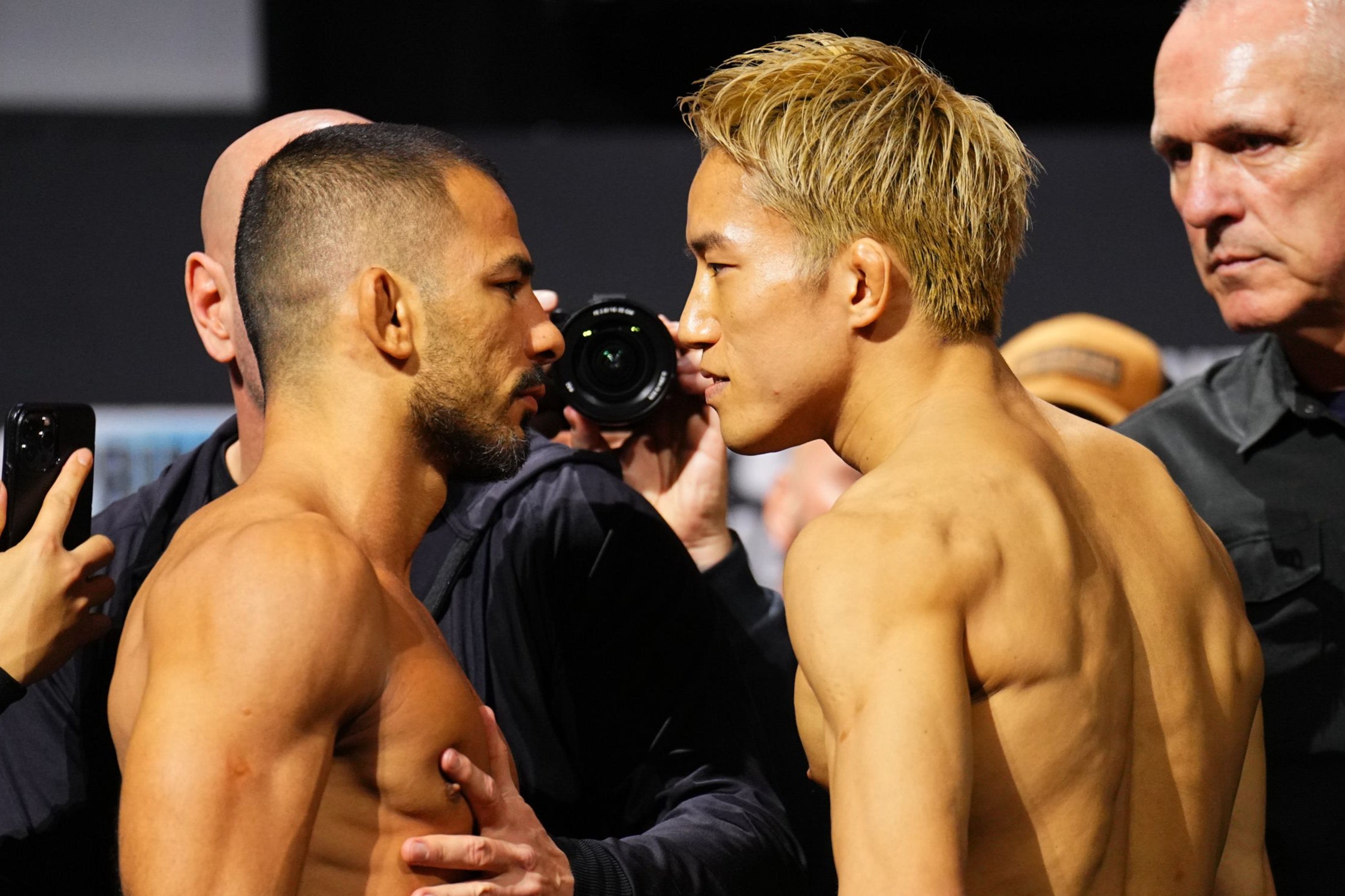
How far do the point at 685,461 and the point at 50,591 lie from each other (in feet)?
3.20

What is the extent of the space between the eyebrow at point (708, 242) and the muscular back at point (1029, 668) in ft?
0.94

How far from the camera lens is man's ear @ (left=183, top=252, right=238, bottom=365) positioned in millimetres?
2000

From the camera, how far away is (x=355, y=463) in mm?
1471

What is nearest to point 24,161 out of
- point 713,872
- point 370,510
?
point 370,510

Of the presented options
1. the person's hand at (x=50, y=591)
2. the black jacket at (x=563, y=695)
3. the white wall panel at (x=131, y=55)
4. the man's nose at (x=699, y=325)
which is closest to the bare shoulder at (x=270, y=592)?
the person's hand at (x=50, y=591)

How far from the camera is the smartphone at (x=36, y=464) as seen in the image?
163 cm

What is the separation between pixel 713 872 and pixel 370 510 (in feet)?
2.07

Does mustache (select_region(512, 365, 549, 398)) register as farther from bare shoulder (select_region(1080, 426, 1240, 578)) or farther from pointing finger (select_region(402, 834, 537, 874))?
bare shoulder (select_region(1080, 426, 1240, 578))

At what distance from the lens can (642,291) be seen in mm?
3254

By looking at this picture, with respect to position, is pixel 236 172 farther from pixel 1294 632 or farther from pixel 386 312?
pixel 1294 632

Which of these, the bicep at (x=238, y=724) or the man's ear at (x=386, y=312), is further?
the man's ear at (x=386, y=312)

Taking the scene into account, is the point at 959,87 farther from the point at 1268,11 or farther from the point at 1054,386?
the point at 1268,11

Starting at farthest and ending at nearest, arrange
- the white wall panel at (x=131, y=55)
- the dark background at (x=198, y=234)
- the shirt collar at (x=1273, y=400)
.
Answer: the white wall panel at (x=131, y=55) → the dark background at (x=198, y=234) → the shirt collar at (x=1273, y=400)

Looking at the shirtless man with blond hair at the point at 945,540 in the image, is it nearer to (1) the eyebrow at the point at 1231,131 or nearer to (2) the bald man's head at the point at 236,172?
(1) the eyebrow at the point at 1231,131
